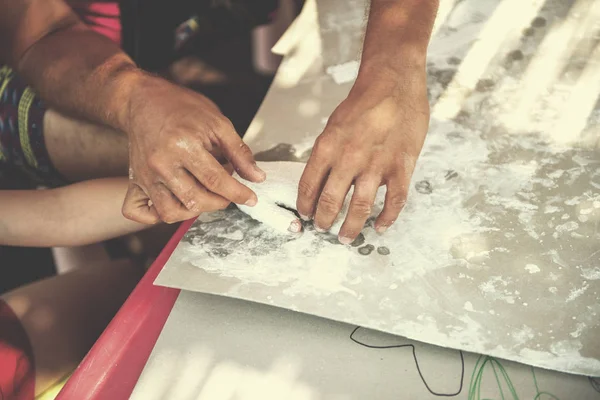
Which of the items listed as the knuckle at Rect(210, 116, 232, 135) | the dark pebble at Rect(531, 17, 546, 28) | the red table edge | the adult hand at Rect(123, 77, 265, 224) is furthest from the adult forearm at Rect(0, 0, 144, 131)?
the dark pebble at Rect(531, 17, 546, 28)

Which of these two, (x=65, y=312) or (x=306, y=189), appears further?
(x=65, y=312)

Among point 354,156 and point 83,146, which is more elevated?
point 354,156

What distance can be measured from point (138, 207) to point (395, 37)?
1.91 feet

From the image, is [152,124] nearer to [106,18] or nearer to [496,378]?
[496,378]

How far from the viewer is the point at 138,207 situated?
0.96 metres

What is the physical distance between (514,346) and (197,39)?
5.68 ft

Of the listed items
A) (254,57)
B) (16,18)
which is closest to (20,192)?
(16,18)

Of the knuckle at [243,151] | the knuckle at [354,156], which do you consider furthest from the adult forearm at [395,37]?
the knuckle at [243,151]

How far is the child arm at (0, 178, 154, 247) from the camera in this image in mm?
1107

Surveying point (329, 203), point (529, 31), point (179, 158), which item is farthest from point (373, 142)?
point (529, 31)

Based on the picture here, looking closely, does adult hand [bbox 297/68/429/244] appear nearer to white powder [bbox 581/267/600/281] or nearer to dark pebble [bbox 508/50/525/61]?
white powder [bbox 581/267/600/281]

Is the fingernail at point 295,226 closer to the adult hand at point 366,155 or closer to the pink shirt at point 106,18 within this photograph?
the adult hand at point 366,155

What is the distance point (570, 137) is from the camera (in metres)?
1.04

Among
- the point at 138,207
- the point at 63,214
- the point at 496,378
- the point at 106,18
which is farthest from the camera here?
the point at 106,18
